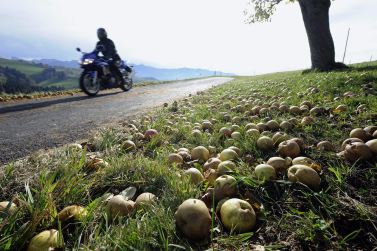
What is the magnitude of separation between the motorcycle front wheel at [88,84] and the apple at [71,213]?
10.4 meters

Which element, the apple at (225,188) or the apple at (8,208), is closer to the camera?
the apple at (8,208)

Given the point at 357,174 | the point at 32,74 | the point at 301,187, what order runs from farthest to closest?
the point at 32,74, the point at 357,174, the point at 301,187

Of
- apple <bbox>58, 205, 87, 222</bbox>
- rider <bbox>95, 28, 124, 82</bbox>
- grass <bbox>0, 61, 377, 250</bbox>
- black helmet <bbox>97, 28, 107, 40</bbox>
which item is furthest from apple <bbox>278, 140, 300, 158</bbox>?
black helmet <bbox>97, 28, 107, 40</bbox>

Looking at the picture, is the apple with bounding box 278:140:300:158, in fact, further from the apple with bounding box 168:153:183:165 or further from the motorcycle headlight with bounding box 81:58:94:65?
the motorcycle headlight with bounding box 81:58:94:65

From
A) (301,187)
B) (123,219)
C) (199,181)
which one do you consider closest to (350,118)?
(301,187)

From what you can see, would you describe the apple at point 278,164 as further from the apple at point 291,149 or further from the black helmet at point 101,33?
the black helmet at point 101,33

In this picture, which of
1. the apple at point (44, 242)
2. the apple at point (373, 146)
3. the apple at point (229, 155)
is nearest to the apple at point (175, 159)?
the apple at point (229, 155)

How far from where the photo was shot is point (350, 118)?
3363mm

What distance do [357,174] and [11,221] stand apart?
2300 millimetres

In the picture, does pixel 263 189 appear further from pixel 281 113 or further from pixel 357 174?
pixel 281 113

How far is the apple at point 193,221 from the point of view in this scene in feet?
4.79

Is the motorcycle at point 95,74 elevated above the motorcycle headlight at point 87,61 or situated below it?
below

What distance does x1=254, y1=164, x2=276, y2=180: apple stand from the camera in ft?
6.45

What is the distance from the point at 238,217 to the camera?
1.52 meters
